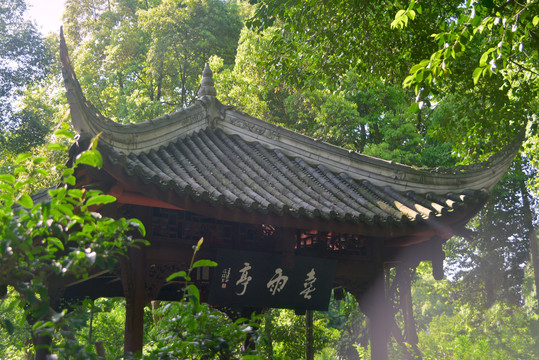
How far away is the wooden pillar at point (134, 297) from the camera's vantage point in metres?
Answer: 4.96

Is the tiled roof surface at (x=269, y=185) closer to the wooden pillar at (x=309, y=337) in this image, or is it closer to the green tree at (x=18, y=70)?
the wooden pillar at (x=309, y=337)

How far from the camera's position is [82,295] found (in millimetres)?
7156

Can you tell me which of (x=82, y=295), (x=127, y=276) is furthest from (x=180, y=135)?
(x=82, y=295)

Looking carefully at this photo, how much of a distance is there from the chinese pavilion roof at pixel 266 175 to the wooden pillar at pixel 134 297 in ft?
Answer: 2.72

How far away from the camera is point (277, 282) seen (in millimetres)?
5773

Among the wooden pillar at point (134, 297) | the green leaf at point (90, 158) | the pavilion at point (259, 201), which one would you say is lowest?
the wooden pillar at point (134, 297)

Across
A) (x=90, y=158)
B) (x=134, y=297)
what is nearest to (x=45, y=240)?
(x=90, y=158)

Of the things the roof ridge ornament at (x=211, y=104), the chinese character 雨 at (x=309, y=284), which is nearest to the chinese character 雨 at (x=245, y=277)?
the chinese character 雨 at (x=309, y=284)

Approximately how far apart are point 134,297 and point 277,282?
1526 millimetres

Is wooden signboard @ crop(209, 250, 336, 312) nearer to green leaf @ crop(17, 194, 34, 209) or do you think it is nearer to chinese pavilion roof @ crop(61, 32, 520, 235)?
chinese pavilion roof @ crop(61, 32, 520, 235)

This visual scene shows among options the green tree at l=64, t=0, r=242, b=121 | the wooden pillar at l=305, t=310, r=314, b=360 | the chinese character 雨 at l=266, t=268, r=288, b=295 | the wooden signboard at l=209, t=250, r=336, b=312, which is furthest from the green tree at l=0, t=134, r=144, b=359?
the green tree at l=64, t=0, r=242, b=121

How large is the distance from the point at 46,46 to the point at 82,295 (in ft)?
48.8

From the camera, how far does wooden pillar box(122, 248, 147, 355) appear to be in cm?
496

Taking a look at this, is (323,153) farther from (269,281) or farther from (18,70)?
(18,70)
